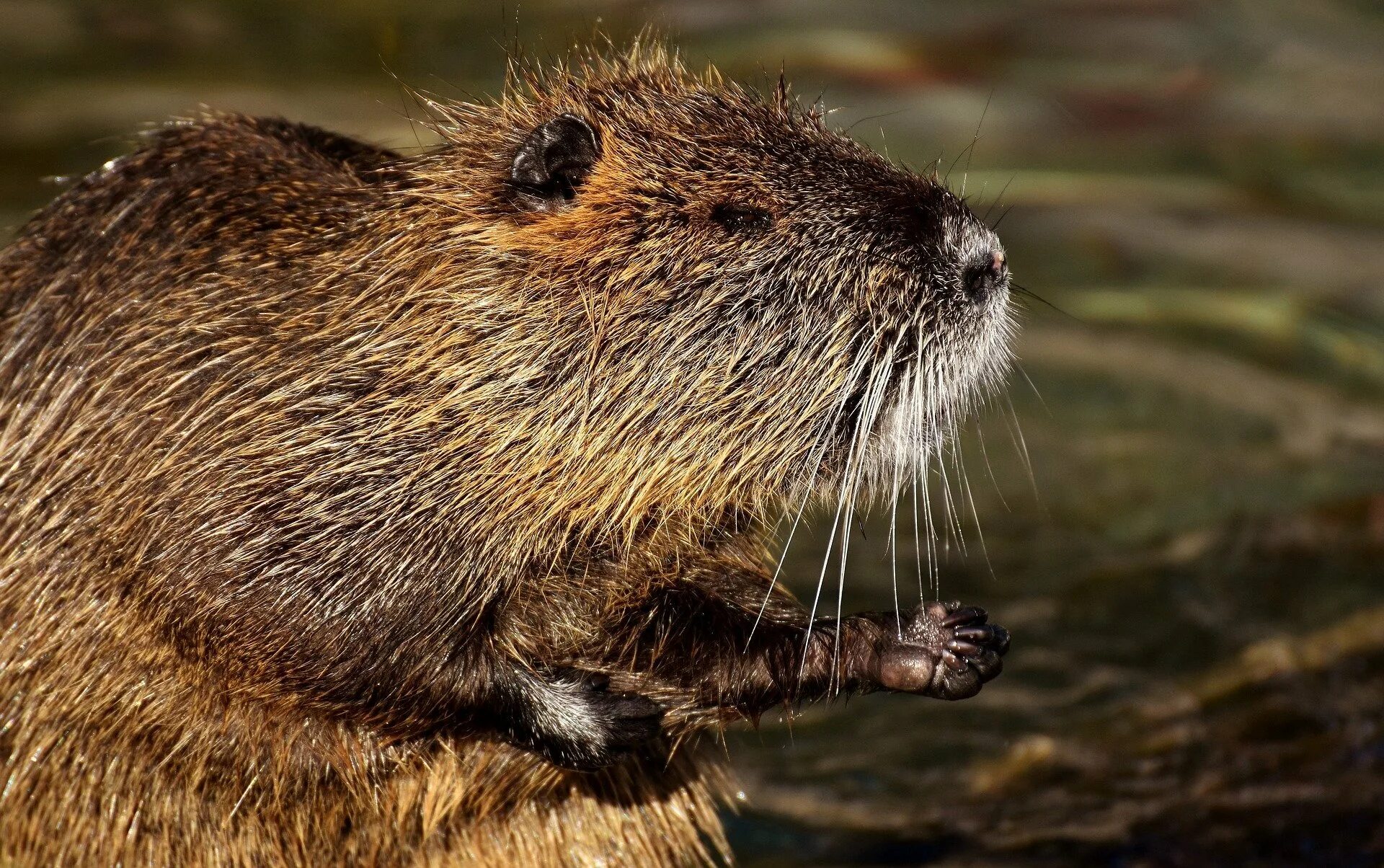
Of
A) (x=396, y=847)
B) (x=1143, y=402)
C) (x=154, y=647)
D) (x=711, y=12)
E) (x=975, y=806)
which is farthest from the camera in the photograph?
(x=711, y=12)

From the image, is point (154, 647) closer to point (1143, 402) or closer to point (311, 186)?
point (311, 186)

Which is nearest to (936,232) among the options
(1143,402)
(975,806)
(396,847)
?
(396,847)

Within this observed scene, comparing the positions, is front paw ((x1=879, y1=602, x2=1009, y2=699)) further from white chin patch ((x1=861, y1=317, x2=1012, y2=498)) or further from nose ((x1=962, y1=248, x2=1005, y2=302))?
nose ((x1=962, y1=248, x2=1005, y2=302))

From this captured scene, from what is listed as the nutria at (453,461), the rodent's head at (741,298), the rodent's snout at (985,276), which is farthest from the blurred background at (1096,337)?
the rodent's snout at (985,276)

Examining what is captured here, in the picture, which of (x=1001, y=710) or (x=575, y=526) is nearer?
(x=575, y=526)

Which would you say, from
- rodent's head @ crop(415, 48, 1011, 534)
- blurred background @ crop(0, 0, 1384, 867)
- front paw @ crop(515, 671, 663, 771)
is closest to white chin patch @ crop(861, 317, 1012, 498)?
rodent's head @ crop(415, 48, 1011, 534)

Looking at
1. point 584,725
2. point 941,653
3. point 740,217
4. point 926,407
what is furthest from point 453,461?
point 941,653

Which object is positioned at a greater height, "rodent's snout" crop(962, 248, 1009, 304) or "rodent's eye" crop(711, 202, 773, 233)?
"rodent's eye" crop(711, 202, 773, 233)
